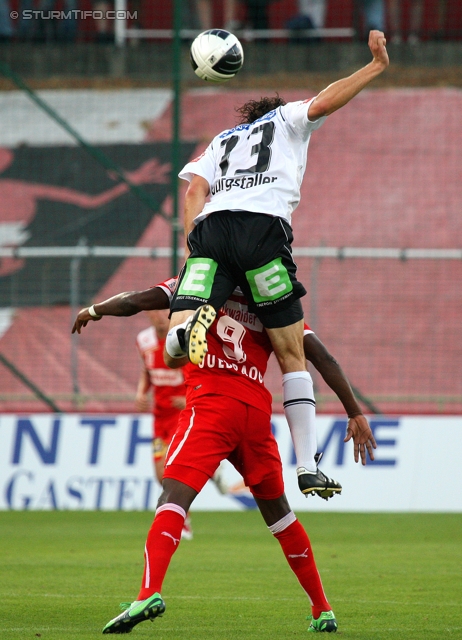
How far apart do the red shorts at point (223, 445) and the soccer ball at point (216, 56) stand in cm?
198

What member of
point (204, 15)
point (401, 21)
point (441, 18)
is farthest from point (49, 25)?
point (441, 18)

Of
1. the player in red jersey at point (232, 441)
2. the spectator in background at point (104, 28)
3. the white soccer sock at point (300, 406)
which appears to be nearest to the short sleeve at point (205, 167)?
the player in red jersey at point (232, 441)

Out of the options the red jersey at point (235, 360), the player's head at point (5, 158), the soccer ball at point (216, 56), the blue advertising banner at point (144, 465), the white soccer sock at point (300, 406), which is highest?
the soccer ball at point (216, 56)

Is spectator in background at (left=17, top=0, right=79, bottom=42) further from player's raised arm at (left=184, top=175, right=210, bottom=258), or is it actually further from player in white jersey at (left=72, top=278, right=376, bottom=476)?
player in white jersey at (left=72, top=278, right=376, bottom=476)

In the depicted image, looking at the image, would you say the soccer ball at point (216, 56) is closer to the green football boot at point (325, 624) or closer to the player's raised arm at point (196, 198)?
the player's raised arm at point (196, 198)

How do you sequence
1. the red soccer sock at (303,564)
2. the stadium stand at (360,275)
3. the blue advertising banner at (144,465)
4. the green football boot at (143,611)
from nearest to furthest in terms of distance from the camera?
the green football boot at (143,611) < the red soccer sock at (303,564) < the blue advertising banner at (144,465) < the stadium stand at (360,275)

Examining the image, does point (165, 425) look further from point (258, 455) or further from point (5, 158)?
point (5, 158)

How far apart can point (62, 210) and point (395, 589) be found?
1668 centimetres

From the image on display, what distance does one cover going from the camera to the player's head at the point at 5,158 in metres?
23.8

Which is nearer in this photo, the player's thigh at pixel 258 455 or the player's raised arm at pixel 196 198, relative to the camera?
the player's thigh at pixel 258 455

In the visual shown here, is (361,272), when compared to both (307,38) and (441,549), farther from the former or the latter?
(441,549)

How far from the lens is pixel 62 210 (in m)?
23.0

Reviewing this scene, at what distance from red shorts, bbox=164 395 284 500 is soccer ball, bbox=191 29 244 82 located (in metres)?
1.98

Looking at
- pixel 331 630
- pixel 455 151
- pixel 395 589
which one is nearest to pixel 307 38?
pixel 455 151
